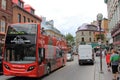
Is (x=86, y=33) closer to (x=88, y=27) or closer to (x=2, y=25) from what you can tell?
(x=88, y=27)

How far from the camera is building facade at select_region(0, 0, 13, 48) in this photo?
132 ft

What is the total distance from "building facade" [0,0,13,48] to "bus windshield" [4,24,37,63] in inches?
778

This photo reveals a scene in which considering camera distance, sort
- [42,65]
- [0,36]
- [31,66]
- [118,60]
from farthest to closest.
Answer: [0,36]
[42,65]
[31,66]
[118,60]

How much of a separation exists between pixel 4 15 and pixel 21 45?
77.1 feet

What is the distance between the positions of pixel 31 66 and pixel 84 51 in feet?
63.3

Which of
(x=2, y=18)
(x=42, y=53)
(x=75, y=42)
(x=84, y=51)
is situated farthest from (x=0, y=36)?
(x=75, y=42)

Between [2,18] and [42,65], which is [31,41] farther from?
[2,18]

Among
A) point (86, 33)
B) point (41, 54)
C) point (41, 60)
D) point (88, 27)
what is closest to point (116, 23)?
point (41, 54)

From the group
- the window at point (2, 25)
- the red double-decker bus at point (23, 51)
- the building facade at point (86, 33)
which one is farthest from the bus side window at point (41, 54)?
the building facade at point (86, 33)

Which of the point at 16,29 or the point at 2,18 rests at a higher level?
the point at 2,18

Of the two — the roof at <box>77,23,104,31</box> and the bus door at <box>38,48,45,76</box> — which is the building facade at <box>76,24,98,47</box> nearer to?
the roof at <box>77,23,104,31</box>

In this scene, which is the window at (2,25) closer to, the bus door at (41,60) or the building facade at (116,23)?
the building facade at (116,23)

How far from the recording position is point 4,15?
41.4m

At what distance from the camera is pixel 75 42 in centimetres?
13975
